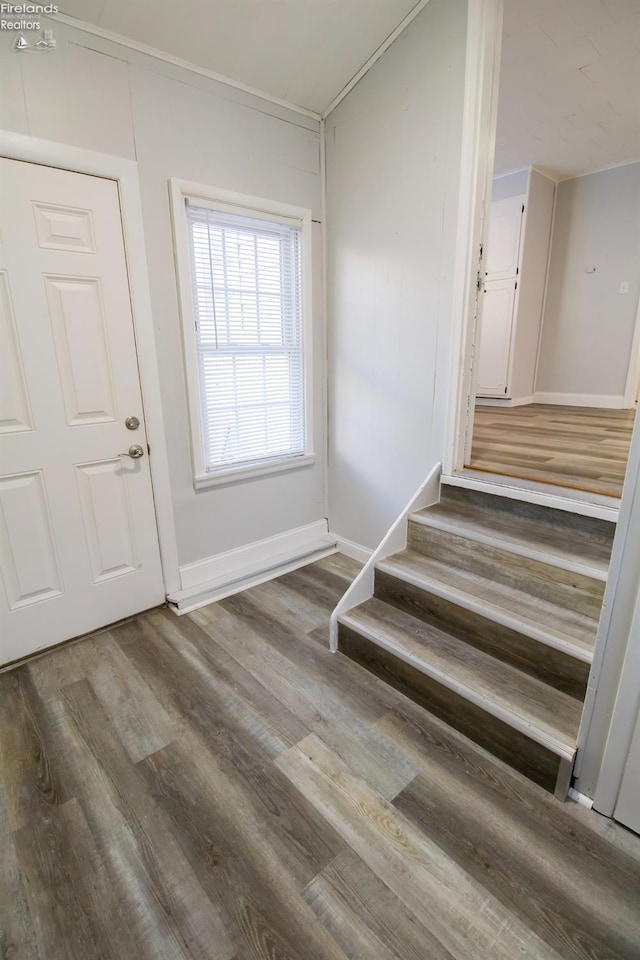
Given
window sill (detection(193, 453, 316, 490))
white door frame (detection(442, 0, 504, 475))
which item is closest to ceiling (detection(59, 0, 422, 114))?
white door frame (detection(442, 0, 504, 475))

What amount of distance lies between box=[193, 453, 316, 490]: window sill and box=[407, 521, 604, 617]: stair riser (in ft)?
3.31

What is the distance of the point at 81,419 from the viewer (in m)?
1.97

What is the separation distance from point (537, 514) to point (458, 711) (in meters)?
0.88

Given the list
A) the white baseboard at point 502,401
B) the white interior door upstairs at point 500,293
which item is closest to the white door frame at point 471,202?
the white interior door upstairs at point 500,293

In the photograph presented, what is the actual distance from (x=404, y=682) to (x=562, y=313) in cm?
459

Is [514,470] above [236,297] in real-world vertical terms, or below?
below

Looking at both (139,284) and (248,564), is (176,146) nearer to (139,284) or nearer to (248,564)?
(139,284)

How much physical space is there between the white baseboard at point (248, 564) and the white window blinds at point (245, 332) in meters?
0.57

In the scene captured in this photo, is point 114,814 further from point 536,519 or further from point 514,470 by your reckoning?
point 514,470

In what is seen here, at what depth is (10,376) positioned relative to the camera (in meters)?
1.76

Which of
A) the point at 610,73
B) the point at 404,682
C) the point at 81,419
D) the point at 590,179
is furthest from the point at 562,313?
the point at 81,419

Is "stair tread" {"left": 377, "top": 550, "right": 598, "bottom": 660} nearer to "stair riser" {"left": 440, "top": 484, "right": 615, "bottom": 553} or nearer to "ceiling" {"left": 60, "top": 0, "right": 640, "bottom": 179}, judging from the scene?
"stair riser" {"left": 440, "top": 484, "right": 615, "bottom": 553}

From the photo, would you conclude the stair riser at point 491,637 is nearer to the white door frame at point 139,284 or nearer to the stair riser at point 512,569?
the stair riser at point 512,569

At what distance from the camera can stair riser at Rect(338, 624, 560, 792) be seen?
1.32 metres
